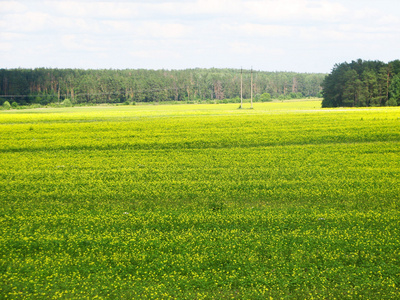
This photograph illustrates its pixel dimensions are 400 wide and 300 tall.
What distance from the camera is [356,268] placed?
26.8ft

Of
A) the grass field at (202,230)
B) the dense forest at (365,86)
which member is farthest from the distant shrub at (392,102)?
the grass field at (202,230)

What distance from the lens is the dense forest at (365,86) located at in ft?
371

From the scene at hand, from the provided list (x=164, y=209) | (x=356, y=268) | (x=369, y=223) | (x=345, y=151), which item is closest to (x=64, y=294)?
(x=164, y=209)

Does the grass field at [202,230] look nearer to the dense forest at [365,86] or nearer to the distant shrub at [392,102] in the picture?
the distant shrub at [392,102]

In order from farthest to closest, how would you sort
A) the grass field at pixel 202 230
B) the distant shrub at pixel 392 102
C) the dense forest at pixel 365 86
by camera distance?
the dense forest at pixel 365 86 → the distant shrub at pixel 392 102 → the grass field at pixel 202 230

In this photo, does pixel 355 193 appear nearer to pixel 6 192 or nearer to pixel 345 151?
pixel 345 151

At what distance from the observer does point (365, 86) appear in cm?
11475

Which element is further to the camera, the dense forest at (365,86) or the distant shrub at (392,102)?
the dense forest at (365,86)

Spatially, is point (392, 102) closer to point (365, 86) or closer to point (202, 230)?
point (365, 86)

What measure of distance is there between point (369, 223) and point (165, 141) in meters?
20.7

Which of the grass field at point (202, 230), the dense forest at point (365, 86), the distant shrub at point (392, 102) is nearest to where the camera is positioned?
the grass field at point (202, 230)

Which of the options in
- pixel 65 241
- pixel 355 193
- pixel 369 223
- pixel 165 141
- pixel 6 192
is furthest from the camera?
pixel 165 141

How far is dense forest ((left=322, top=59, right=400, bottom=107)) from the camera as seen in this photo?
371ft

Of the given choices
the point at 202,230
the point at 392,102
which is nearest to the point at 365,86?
the point at 392,102
